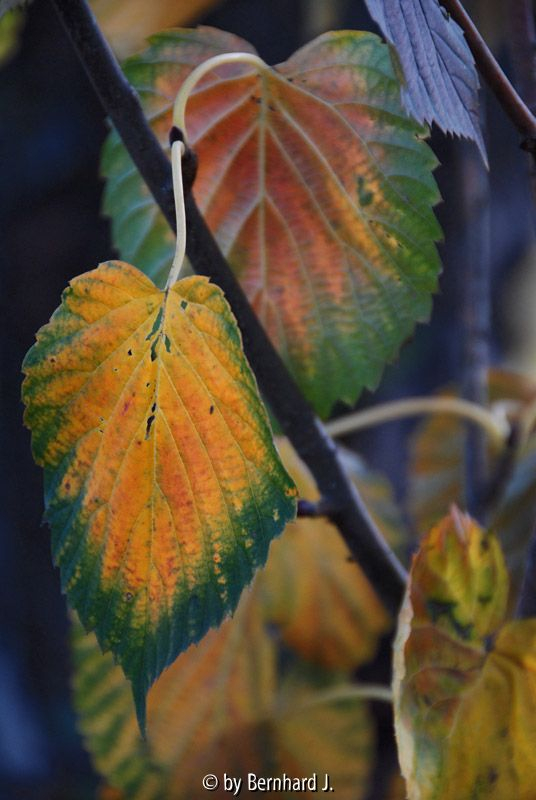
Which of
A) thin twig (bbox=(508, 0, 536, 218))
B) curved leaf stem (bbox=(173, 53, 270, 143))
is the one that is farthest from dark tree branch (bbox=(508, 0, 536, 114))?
curved leaf stem (bbox=(173, 53, 270, 143))

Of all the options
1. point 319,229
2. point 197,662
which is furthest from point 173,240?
point 197,662

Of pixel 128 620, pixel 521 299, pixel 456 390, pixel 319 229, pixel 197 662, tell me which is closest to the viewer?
pixel 128 620

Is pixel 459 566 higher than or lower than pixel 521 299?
higher

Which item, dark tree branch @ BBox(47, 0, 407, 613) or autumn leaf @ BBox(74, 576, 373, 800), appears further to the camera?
autumn leaf @ BBox(74, 576, 373, 800)

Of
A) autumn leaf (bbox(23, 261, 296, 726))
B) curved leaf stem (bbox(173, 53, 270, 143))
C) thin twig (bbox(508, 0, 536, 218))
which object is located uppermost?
curved leaf stem (bbox(173, 53, 270, 143))

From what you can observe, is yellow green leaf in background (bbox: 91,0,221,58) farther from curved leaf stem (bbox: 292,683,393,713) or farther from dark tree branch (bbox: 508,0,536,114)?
curved leaf stem (bbox: 292,683,393,713)

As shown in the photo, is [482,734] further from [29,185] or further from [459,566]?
[29,185]

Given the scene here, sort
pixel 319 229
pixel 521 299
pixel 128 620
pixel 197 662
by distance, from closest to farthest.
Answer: pixel 128 620
pixel 319 229
pixel 197 662
pixel 521 299
